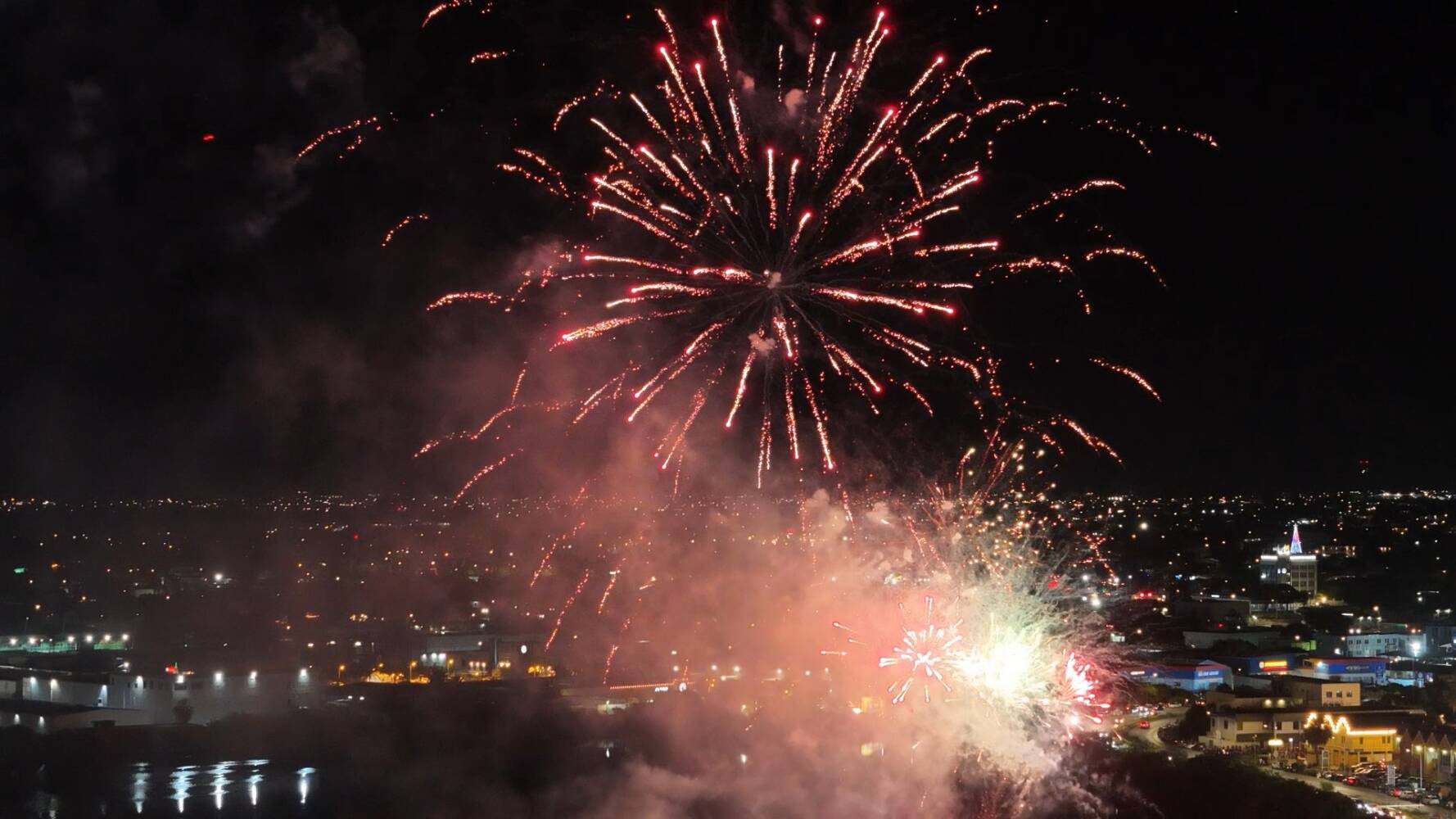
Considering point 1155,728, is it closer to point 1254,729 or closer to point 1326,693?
point 1254,729

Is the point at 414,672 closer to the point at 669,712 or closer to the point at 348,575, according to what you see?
the point at 669,712

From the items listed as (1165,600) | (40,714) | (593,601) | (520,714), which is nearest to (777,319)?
(520,714)

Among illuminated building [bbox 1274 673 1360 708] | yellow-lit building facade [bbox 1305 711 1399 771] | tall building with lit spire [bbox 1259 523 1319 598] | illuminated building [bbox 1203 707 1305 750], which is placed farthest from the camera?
tall building with lit spire [bbox 1259 523 1319 598]

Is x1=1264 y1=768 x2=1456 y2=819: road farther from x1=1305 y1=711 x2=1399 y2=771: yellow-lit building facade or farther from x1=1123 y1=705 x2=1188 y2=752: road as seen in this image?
x1=1305 y1=711 x2=1399 y2=771: yellow-lit building facade

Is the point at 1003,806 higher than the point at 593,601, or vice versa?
the point at 593,601

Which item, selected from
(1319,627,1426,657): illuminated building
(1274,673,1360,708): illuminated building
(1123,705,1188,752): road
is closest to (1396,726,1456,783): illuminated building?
(1274,673,1360,708): illuminated building
